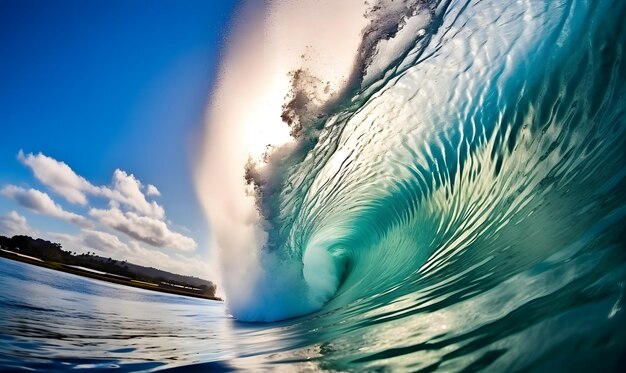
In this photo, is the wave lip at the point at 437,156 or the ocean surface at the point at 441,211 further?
the wave lip at the point at 437,156

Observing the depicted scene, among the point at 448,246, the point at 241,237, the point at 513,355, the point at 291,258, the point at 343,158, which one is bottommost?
the point at 513,355

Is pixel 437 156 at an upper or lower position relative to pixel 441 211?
upper

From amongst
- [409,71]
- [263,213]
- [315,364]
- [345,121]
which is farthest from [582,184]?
[263,213]

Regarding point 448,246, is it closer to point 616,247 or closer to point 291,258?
point 616,247

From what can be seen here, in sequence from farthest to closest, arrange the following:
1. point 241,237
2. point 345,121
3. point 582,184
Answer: point 241,237 → point 345,121 → point 582,184
